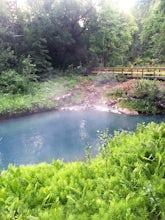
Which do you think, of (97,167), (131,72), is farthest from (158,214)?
(131,72)

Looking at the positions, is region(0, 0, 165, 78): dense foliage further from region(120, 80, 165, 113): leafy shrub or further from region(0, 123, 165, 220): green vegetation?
region(0, 123, 165, 220): green vegetation

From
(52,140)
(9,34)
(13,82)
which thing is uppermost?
(9,34)

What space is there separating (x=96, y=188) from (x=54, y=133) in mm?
11823

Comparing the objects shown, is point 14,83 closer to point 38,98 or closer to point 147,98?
point 38,98

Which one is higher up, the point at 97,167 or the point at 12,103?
the point at 97,167

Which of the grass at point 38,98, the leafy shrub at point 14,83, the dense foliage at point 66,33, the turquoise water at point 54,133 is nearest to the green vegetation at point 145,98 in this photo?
the turquoise water at point 54,133

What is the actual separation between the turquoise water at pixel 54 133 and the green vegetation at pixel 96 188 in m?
6.42

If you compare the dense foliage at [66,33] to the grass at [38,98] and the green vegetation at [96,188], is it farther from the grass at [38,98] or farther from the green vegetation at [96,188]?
the green vegetation at [96,188]

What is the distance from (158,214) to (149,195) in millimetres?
277

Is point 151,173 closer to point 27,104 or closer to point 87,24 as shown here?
point 27,104

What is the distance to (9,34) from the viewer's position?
2597 centimetres

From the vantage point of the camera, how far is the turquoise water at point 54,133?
12875mm

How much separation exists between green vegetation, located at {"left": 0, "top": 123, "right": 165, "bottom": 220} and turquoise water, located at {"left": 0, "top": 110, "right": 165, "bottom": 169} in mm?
6424

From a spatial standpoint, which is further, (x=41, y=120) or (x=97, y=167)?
(x=41, y=120)
